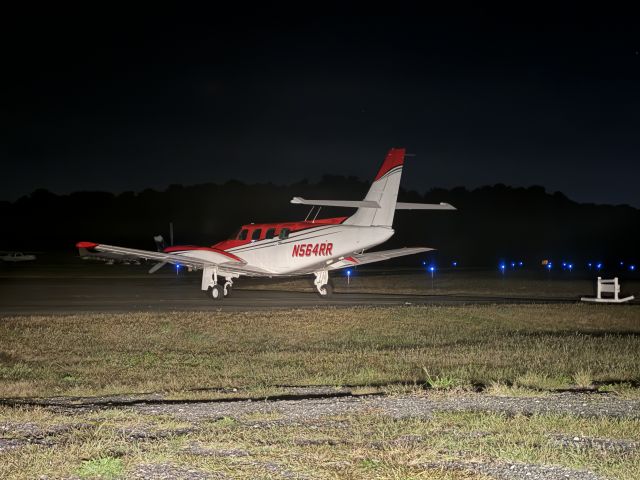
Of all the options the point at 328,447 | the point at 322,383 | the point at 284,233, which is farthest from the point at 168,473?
the point at 284,233

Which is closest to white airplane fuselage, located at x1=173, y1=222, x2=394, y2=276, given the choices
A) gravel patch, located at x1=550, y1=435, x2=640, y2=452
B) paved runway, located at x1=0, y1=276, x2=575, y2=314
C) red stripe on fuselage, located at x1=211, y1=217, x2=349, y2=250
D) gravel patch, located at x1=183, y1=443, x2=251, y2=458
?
red stripe on fuselage, located at x1=211, y1=217, x2=349, y2=250

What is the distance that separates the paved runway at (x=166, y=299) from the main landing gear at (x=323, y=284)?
15.0 inches

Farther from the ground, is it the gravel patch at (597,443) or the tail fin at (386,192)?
the tail fin at (386,192)

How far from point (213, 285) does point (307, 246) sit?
16.7 ft

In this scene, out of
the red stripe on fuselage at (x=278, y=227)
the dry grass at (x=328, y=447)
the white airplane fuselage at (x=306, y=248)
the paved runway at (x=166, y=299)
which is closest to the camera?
the dry grass at (x=328, y=447)

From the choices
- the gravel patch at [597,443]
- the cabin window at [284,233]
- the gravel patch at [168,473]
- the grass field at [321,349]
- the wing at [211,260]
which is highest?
the cabin window at [284,233]

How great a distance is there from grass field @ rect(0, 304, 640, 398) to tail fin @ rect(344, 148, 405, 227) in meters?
5.72

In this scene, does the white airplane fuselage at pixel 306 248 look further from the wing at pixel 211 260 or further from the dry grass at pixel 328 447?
the dry grass at pixel 328 447

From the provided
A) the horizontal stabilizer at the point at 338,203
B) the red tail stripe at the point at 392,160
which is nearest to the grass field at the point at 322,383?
the horizontal stabilizer at the point at 338,203

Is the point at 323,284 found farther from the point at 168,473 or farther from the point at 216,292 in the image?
the point at 168,473

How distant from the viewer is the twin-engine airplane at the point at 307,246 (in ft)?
105

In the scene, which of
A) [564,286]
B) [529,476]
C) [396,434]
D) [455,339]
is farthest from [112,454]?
[564,286]

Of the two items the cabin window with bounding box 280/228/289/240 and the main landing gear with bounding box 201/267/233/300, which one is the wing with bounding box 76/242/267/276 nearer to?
the main landing gear with bounding box 201/267/233/300

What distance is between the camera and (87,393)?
14016 millimetres
